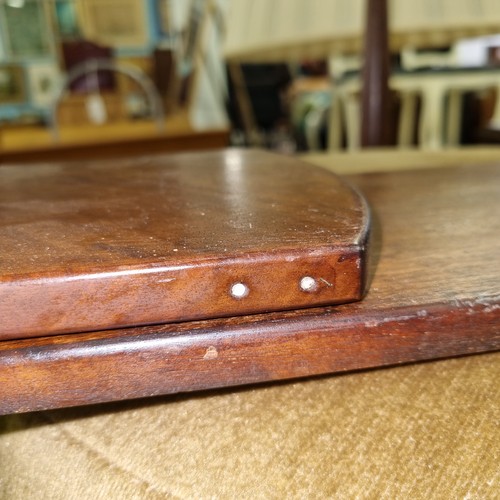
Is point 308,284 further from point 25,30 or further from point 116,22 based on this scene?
point 25,30

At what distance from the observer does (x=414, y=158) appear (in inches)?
32.2

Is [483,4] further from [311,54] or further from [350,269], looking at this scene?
[350,269]

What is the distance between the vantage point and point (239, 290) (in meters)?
0.25

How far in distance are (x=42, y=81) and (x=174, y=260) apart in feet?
15.1

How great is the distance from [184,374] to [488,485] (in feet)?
0.51

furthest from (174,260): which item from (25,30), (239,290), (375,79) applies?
(25,30)

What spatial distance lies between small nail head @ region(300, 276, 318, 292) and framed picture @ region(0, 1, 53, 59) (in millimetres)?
4594

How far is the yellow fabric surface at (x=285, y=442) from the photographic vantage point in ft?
0.91

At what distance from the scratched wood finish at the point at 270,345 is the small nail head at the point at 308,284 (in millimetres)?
13

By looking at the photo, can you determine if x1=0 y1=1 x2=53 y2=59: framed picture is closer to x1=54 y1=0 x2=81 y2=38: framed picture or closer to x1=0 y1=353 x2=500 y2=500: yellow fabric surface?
x1=54 y1=0 x2=81 y2=38: framed picture

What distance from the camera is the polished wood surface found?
240 millimetres

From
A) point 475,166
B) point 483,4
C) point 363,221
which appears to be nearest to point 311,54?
point 483,4

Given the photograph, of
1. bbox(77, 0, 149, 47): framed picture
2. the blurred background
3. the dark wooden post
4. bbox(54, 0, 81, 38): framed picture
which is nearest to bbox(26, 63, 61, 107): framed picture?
the blurred background

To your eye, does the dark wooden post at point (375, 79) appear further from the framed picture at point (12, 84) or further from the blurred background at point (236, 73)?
the framed picture at point (12, 84)
